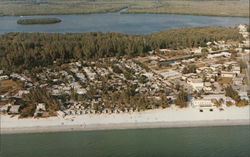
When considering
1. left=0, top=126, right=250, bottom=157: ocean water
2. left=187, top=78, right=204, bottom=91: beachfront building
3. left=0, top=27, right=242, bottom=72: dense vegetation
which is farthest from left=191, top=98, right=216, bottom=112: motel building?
left=0, top=27, right=242, bottom=72: dense vegetation

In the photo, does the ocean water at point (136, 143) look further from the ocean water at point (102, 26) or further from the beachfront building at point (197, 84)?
the ocean water at point (102, 26)

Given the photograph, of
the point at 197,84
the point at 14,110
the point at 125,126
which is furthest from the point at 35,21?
the point at 125,126

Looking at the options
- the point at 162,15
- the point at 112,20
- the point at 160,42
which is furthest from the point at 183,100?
the point at 162,15

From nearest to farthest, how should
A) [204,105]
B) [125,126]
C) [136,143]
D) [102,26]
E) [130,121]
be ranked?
[136,143], [125,126], [130,121], [204,105], [102,26]

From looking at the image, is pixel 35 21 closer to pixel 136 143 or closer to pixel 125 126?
pixel 125 126

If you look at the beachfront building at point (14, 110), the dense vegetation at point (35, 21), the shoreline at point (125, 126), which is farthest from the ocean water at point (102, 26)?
the shoreline at point (125, 126)

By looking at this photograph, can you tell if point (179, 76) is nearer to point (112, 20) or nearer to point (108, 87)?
point (108, 87)
